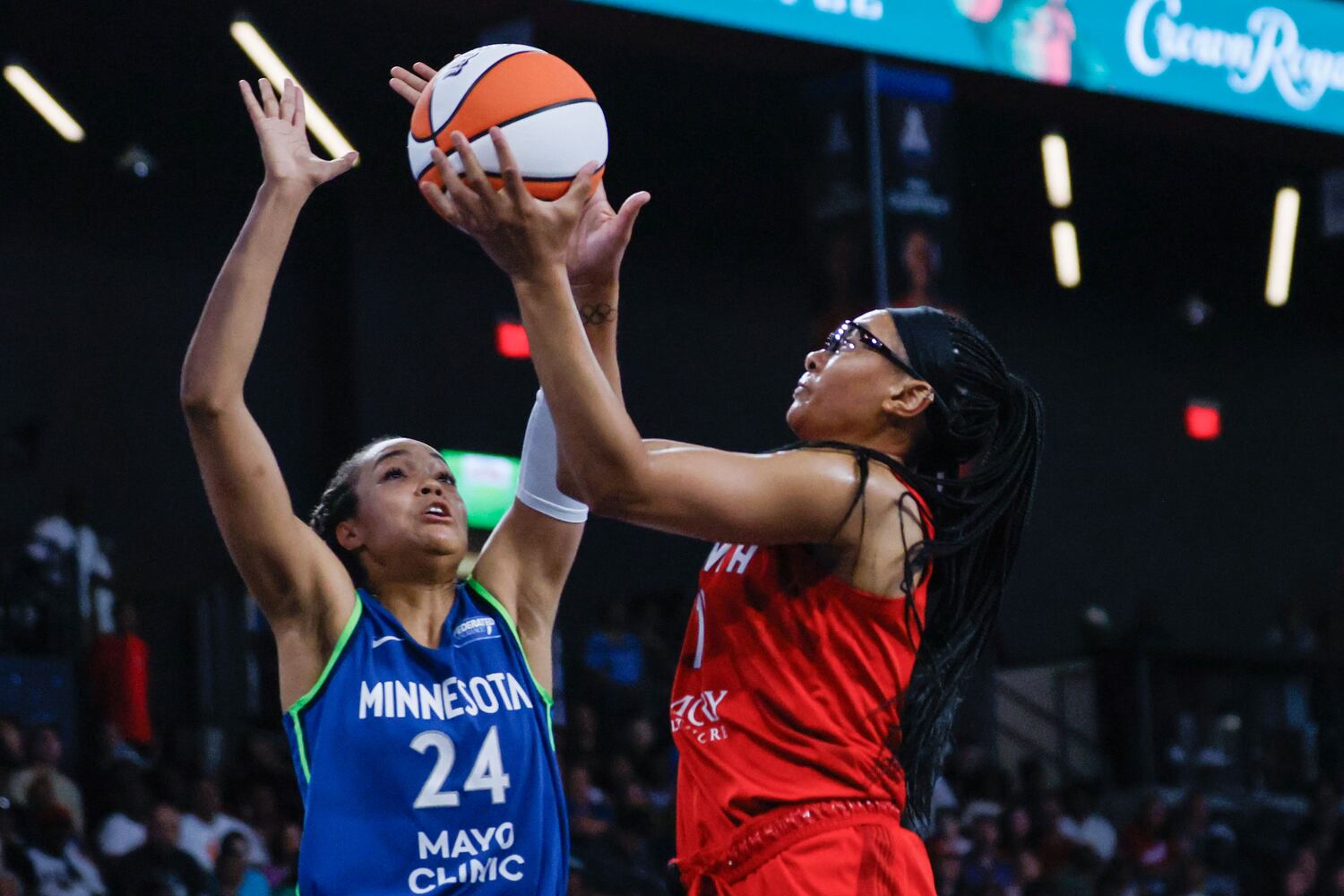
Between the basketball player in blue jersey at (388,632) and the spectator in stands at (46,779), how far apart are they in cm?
529

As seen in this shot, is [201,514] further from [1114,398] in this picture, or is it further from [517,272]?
[517,272]

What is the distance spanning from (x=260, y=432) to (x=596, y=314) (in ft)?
2.01

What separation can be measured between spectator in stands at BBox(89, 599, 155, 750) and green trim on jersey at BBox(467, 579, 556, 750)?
24.0 feet

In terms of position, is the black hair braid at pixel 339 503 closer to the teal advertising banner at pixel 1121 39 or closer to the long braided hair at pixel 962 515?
the long braided hair at pixel 962 515

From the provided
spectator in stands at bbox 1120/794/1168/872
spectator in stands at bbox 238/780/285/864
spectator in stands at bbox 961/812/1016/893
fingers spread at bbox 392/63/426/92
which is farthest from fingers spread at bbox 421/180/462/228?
spectator in stands at bbox 1120/794/1168/872

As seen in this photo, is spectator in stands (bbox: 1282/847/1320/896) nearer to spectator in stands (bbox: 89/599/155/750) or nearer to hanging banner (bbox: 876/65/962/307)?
hanging banner (bbox: 876/65/962/307)

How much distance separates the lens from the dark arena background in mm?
10523

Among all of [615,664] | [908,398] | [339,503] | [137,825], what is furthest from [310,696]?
[615,664]

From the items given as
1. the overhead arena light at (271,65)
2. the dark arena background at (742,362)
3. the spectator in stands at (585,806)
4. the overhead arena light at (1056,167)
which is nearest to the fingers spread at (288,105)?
the dark arena background at (742,362)

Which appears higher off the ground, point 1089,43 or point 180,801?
point 1089,43

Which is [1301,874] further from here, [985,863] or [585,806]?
[585,806]

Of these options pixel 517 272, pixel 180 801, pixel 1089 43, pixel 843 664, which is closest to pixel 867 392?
pixel 843 664

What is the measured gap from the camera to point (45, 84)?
520 inches

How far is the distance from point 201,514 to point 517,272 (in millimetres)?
11727
